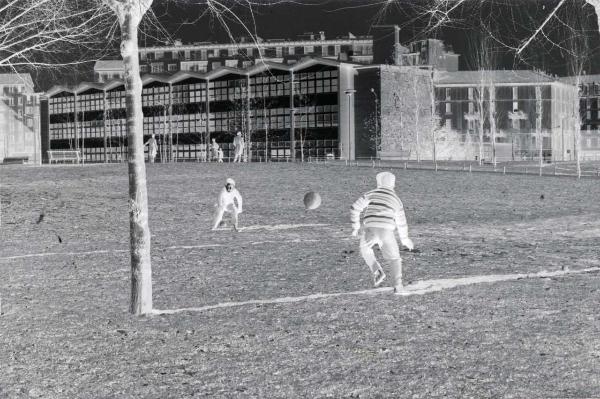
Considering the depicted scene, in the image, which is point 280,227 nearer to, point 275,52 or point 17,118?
point 275,52

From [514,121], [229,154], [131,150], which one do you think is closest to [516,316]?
[131,150]

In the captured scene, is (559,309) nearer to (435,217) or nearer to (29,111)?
(435,217)

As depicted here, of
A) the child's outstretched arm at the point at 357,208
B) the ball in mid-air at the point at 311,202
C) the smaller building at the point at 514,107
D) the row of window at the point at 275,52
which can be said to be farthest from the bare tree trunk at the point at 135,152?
the row of window at the point at 275,52

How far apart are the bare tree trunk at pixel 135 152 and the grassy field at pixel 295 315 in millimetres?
426

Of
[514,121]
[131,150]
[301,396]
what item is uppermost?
[514,121]

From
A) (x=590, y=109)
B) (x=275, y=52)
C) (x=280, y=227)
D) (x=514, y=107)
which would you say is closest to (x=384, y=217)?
(x=280, y=227)

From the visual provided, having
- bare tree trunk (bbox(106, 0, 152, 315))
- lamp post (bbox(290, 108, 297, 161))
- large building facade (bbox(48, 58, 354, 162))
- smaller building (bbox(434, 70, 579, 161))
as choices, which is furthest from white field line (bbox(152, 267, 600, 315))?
smaller building (bbox(434, 70, 579, 161))

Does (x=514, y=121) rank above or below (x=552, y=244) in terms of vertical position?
above

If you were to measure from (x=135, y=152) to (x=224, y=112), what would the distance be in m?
72.4

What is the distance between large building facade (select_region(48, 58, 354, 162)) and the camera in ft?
238

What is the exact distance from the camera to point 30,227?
19.8 m

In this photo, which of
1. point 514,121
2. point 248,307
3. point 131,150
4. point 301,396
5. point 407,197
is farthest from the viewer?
point 514,121

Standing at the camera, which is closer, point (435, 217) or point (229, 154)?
point (435, 217)

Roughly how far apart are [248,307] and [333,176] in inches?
986
